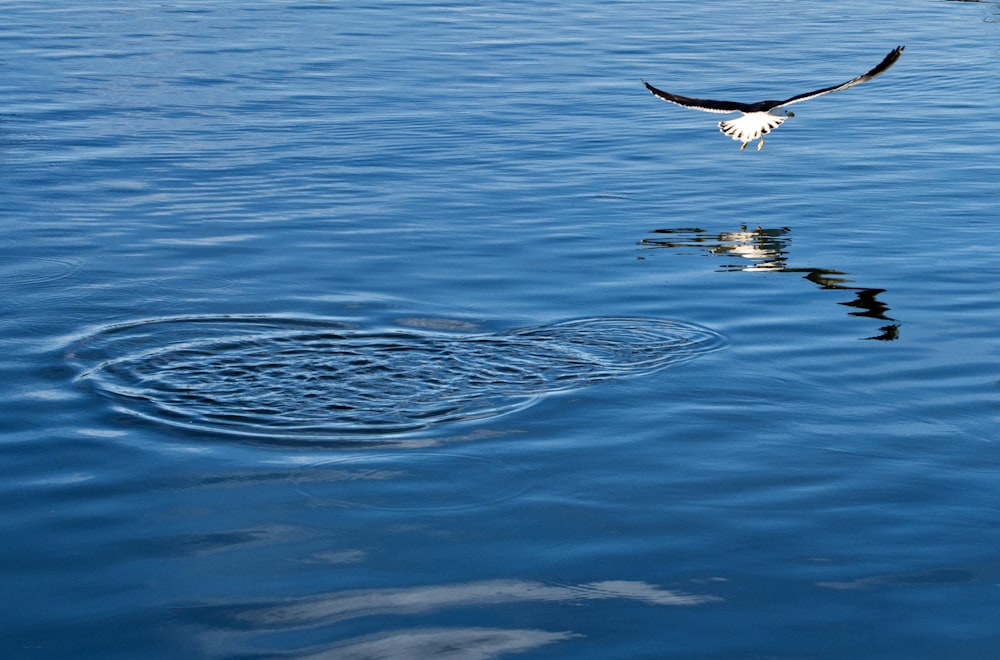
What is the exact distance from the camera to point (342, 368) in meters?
8.94

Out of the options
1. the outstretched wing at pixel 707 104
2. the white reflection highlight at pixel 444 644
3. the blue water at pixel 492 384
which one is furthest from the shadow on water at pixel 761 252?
the white reflection highlight at pixel 444 644

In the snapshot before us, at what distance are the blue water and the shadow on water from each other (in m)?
0.05

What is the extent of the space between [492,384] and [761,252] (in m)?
4.75

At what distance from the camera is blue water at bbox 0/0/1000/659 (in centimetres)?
592

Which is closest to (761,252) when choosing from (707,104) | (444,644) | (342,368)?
(707,104)

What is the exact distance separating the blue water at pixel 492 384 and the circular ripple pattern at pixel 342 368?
33 millimetres

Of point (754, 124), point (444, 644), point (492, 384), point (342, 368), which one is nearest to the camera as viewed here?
point (444, 644)

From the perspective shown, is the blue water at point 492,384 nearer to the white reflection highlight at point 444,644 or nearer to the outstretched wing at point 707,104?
the white reflection highlight at point 444,644

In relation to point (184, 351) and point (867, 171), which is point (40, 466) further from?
point (867, 171)

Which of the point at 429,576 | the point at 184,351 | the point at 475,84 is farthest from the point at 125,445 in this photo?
the point at 475,84

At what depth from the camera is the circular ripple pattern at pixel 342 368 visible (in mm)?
8117

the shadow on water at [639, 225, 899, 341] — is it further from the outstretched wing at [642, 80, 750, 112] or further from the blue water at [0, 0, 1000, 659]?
the outstretched wing at [642, 80, 750, 112]

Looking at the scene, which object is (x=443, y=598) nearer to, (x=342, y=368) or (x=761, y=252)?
(x=342, y=368)

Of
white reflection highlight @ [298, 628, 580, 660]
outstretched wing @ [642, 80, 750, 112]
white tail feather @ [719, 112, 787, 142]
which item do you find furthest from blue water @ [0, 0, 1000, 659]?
outstretched wing @ [642, 80, 750, 112]
